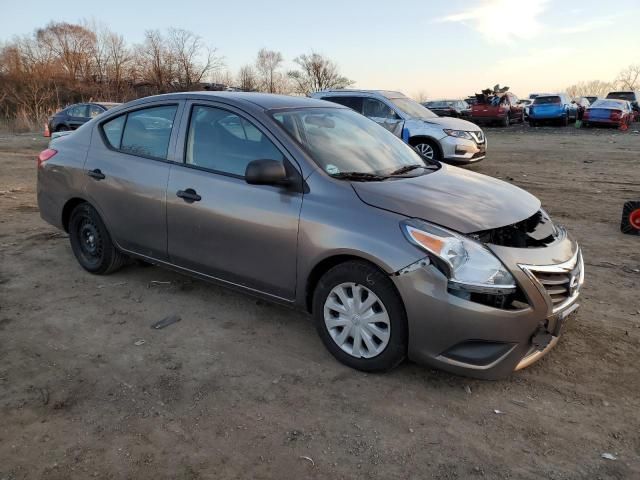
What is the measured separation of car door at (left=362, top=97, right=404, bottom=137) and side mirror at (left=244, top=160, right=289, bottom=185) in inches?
340

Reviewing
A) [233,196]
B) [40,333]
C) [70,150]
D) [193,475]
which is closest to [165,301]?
[40,333]

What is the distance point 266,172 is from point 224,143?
2.35 ft

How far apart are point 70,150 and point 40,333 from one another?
73.1 inches

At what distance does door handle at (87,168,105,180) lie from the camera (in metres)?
4.51

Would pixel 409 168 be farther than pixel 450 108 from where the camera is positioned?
No

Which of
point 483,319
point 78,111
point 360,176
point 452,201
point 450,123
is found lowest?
point 483,319

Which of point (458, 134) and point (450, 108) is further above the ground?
point (450, 108)

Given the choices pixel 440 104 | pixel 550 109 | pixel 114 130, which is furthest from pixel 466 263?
pixel 440 104

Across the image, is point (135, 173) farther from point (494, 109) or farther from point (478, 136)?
point (494, 109)

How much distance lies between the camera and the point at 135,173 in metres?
4.25

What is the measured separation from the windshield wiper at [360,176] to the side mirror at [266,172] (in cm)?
35

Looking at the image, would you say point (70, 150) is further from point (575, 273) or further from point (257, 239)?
point (575, 273)

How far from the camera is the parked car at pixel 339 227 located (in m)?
2.89

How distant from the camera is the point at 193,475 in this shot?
243 centimetres
